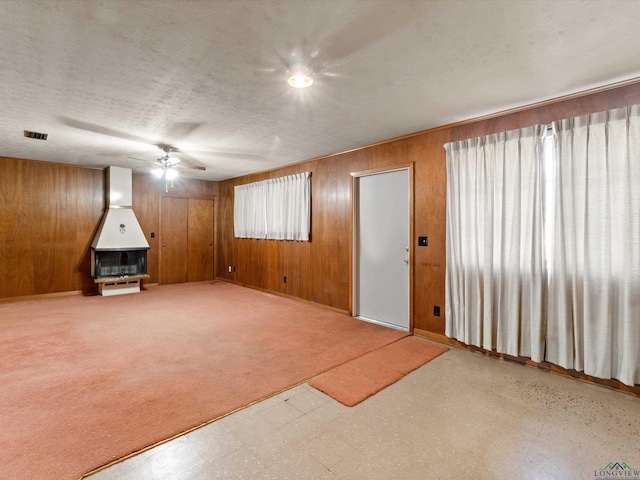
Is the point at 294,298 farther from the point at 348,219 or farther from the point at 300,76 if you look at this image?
the point at 300,76

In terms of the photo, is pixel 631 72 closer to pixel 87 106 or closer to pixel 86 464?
pixel 86 464

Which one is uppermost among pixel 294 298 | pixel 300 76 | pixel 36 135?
pixel 36 135

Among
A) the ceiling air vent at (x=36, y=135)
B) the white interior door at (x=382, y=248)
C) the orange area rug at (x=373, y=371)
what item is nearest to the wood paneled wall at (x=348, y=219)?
the white interior door at (x=382, y=248)

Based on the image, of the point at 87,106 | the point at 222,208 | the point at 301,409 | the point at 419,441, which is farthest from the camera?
the point at 222,208

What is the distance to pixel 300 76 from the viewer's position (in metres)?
2.38

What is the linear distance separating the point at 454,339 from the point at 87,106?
4497mm

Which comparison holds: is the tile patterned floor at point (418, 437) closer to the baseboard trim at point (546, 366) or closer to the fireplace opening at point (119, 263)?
the baseboard trim at point (546, 366)

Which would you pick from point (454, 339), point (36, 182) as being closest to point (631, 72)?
point (454, 339)

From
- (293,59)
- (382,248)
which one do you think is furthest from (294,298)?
(293,59)

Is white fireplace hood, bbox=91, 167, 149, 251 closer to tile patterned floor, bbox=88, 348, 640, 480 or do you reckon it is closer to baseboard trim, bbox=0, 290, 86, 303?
baseboard trim, bbox=0, 290, 86, 303

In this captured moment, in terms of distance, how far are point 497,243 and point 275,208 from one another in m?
3.96

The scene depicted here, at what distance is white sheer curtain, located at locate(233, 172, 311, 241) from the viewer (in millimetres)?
5449

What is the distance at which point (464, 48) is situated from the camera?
2070mm

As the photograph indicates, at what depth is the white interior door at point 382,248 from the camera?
414 cm
